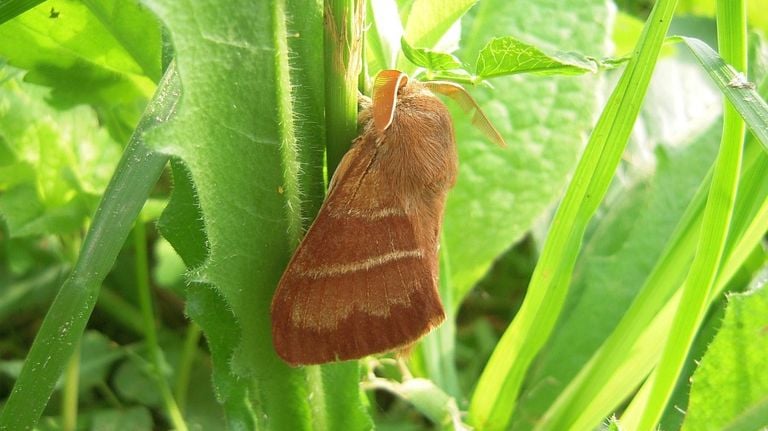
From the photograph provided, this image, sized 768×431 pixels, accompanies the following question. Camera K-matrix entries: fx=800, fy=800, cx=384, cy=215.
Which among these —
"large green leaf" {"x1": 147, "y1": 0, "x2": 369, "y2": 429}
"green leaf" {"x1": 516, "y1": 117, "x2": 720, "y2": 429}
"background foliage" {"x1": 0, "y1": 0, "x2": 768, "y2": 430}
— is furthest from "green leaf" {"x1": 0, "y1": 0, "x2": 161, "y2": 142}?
"green leaf" {"x1": 516, "y1": 117, "x2": 720, "y2": 429}

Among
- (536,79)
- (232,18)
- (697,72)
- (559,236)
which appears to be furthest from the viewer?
(697,72)

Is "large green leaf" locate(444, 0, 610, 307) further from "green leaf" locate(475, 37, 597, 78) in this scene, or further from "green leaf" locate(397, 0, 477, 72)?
"green leaf" locate(475, 37, 597, 78)

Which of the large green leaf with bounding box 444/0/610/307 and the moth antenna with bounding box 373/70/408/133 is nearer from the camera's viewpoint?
the moth antenna with bounding box 373/70/408/133

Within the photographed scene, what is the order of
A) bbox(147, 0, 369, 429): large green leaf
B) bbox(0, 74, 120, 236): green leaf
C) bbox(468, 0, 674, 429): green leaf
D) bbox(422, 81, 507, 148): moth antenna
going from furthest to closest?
bbox(0, 74, 120, 236): green leaf
bbox(422, 81, 507, 148): moth antenna
bbox(468, 0, 674, 429): green leaf
bbox(147, 0, 369, 429): large green leaf

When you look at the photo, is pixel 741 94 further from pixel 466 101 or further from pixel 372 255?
pixel 372 255

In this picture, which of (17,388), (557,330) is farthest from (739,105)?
(17,388)

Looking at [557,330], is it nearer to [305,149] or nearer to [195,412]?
[195,412]

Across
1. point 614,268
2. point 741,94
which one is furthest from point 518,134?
point 741,94
